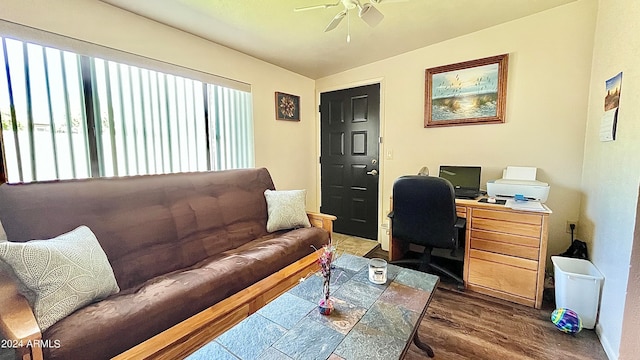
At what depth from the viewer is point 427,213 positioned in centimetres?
207

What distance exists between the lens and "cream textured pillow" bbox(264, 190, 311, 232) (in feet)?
7.63

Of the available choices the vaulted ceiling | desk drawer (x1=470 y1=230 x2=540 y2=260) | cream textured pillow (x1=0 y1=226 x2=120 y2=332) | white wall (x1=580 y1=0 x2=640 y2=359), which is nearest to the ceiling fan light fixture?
the vaulted ceiling

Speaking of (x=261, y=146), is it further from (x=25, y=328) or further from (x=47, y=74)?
(x=25, y=328)

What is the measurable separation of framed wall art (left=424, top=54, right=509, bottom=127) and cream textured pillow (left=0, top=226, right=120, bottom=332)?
289cm

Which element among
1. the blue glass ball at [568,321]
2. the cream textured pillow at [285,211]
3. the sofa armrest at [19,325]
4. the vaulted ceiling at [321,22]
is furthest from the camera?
the cream textured pillow at [285,211]

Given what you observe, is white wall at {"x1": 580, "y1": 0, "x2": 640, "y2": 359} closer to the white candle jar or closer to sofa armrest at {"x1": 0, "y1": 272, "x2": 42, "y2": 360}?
the white candle jar

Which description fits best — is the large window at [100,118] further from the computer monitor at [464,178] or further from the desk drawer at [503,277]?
the desk drawer at [503,277]

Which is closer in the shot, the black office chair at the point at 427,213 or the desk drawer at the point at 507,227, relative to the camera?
the desk drawer at the point at 507,227

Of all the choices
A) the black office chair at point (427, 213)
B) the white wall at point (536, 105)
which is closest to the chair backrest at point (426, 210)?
the black office chair at point (427, 213)

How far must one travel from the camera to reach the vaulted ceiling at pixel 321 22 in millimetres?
1865

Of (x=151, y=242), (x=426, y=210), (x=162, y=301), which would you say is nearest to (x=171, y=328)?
(x=162, y=301)

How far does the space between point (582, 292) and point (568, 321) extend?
0.70ft

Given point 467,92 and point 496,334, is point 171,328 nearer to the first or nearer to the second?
point 496,334

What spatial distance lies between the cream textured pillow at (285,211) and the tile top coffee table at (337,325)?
3.06 ft
